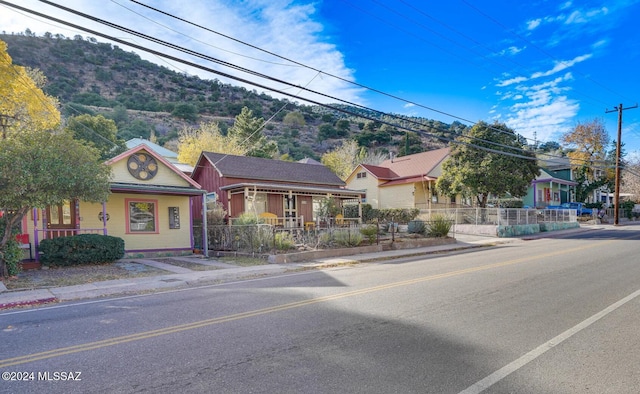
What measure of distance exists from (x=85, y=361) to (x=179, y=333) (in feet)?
4.04

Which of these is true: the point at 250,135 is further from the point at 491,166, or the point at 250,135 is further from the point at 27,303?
the point at 27,303

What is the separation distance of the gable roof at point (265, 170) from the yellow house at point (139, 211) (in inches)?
217

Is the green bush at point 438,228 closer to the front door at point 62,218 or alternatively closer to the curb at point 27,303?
the front door at point 62,218

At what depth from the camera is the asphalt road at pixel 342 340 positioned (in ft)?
12.1

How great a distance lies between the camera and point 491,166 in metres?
27.0

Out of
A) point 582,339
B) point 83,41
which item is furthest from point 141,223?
point 83,41

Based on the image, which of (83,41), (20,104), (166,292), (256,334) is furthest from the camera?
(83,41)

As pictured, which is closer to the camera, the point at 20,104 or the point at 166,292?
the point at 166,292

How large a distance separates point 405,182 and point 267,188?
1720 centimetres

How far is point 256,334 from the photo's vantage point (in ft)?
16.9


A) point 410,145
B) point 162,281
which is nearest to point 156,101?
point 410,145

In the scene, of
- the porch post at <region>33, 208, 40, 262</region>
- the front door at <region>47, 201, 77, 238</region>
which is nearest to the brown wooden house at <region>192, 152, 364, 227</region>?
the front door at <region>47, 201, 77, 238</region>

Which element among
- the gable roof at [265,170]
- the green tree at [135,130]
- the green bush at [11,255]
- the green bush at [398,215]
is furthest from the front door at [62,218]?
Result: the green tree at [135,130]

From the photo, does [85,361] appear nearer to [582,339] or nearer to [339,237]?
[582,339]
